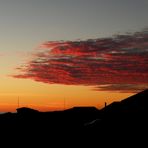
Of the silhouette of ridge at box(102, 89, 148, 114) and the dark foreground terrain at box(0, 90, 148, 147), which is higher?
the silhouette of ridge at box(102, 89, 148, 114)

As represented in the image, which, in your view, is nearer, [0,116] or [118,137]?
[118,137]

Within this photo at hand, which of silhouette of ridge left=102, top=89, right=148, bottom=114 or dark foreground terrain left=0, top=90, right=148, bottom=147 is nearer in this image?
silhouette of ridge left=102, top=89, right=148, bottom=114

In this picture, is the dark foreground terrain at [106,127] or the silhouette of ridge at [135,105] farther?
the dark foreground terrain at [106,127]

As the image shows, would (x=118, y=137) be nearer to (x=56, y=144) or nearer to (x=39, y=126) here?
(x=56, y=144)

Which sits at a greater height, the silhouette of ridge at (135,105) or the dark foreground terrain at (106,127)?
the silhouette of ridge at (135,105)

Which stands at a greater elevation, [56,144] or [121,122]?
[121,122]

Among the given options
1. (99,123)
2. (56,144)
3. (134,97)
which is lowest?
(56,144)

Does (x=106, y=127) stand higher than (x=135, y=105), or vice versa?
(x=135, y=105)

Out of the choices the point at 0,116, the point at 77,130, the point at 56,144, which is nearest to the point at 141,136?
the point at 77,130

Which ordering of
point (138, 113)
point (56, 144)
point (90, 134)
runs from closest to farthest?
point (138, 113), point (90, 134), point (56, 144)

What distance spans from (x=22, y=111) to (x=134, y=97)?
19.4m

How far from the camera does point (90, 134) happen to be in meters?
19.1

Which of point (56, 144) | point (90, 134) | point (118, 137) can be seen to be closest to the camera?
point (118, 137)

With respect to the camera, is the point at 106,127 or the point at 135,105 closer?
the point at 135,105
